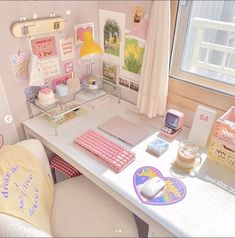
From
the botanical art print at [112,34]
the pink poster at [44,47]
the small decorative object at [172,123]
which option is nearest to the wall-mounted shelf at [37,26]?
the pink poster at [44,47]

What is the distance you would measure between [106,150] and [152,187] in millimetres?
267

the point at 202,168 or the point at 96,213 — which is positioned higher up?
the point at 202,168

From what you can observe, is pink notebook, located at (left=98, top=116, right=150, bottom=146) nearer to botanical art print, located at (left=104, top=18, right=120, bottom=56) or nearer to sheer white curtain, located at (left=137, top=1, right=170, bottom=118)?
sheer white curtain, located at (left=137, top=1, right=170, bottom=118)

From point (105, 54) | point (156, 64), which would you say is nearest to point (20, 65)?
point (105, 54)

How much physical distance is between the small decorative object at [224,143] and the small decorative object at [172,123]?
7.2 inches

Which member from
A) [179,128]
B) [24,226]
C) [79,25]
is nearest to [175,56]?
[179,128]

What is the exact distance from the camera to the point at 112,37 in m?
1.33

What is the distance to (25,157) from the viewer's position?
3.32 ft

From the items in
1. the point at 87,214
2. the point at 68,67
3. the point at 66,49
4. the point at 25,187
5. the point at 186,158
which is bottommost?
the point at 87,214

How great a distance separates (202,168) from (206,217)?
230mm

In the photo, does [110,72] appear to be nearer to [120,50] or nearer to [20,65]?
[120,50]

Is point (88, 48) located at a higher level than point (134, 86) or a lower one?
higher

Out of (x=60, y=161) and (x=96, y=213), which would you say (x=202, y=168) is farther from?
(x=60, y=161)

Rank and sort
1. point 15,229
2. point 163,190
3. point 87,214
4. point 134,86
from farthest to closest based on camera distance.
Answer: point 134,86, point 87,214, point 163,190, point 15,229
